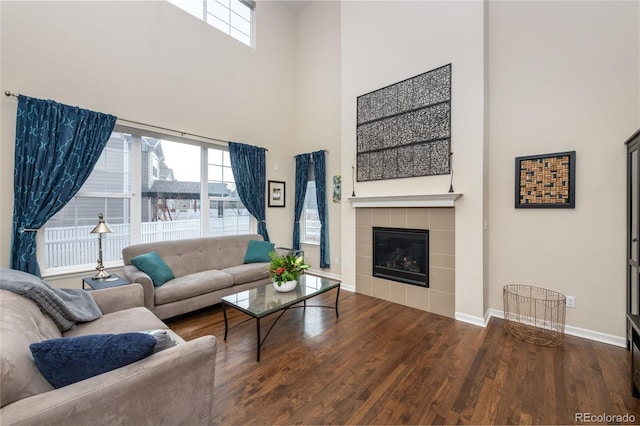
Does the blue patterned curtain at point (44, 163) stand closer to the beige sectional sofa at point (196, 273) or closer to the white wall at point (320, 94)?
the beige sectional sofa at point (196, 273)

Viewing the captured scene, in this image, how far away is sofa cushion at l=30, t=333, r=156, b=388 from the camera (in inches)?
40.8

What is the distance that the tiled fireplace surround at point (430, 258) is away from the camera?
10.6 ft

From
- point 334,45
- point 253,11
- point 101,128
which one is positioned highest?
point 253,11

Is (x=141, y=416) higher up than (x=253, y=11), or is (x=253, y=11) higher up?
(x=253, y=11)

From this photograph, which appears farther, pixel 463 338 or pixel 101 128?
pixel 101 128

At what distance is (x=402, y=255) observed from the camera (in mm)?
3688

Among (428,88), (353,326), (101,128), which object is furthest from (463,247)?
(101,128)

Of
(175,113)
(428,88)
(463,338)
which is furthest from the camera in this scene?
(175,113)

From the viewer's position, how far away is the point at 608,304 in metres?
2.55

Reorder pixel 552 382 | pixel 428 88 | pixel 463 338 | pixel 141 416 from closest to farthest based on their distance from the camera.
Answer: pixel 141 416
pixel 552 382
pixel 463 338
pixel 428 88

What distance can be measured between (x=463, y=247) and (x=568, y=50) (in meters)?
2.26

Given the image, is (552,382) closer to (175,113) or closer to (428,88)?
(428,88)

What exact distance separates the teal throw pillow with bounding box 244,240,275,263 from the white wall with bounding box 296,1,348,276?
119 centimetres

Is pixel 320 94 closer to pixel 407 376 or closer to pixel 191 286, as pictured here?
pixel 191 286
